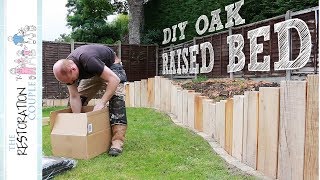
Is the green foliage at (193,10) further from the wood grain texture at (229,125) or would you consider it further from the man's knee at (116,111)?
the man's knee at (116,111)

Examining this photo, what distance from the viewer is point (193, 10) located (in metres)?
13.3

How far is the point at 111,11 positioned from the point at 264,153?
660 inches

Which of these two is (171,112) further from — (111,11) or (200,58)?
(111,11)

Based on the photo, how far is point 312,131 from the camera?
7.73 ft

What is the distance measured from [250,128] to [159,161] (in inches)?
30.8

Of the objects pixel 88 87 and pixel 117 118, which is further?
pixel 88 87

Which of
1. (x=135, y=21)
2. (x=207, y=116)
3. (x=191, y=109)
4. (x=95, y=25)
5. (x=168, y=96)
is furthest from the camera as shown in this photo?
(x=95, y=25)

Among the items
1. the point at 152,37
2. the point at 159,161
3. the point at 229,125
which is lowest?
the point at 159,161

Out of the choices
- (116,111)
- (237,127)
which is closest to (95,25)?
(116,111)

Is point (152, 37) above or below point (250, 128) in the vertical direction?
above

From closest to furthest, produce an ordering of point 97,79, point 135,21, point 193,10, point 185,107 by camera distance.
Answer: point 97,79, point 185,107, point 193,10, point 135,21

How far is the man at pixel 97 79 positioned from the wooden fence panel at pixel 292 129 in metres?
1.52

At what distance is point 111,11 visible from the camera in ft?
62.1

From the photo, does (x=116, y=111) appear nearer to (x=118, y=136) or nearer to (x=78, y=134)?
(x=118, y=136)
